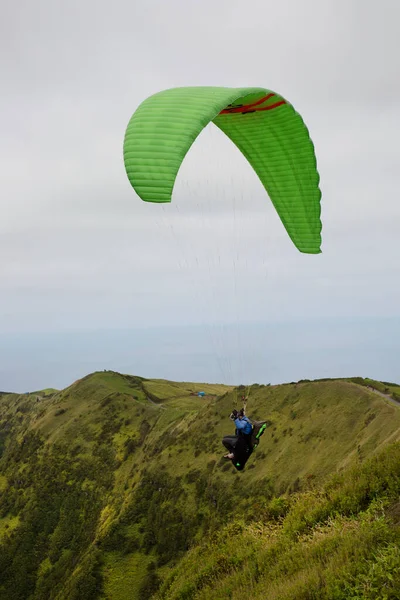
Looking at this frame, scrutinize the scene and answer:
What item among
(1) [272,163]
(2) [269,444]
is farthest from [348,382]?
(1) [272,163]

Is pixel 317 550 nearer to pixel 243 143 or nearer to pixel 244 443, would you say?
pixel 244 443

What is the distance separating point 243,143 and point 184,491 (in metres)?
41.0

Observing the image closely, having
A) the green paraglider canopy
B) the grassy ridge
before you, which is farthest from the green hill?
the green paraglider canopy

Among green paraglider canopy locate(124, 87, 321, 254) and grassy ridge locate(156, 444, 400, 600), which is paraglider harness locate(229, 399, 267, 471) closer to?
grassy ridge locate(156, 444, 400, 600)

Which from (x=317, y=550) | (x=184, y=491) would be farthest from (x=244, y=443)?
(x=184, y=491)

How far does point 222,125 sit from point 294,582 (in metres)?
14.4

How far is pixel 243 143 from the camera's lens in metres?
17.1

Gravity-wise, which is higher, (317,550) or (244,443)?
(244,443)

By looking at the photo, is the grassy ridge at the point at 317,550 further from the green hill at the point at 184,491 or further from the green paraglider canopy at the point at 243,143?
the green paraglider canopy at the point at 243,143

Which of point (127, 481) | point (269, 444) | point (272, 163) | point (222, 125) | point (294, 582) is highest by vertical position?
point (222, 125)

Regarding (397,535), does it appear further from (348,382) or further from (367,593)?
(348,382)

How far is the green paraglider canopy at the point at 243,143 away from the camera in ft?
31.0

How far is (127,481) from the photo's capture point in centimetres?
5969

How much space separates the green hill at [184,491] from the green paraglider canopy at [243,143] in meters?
8.38
